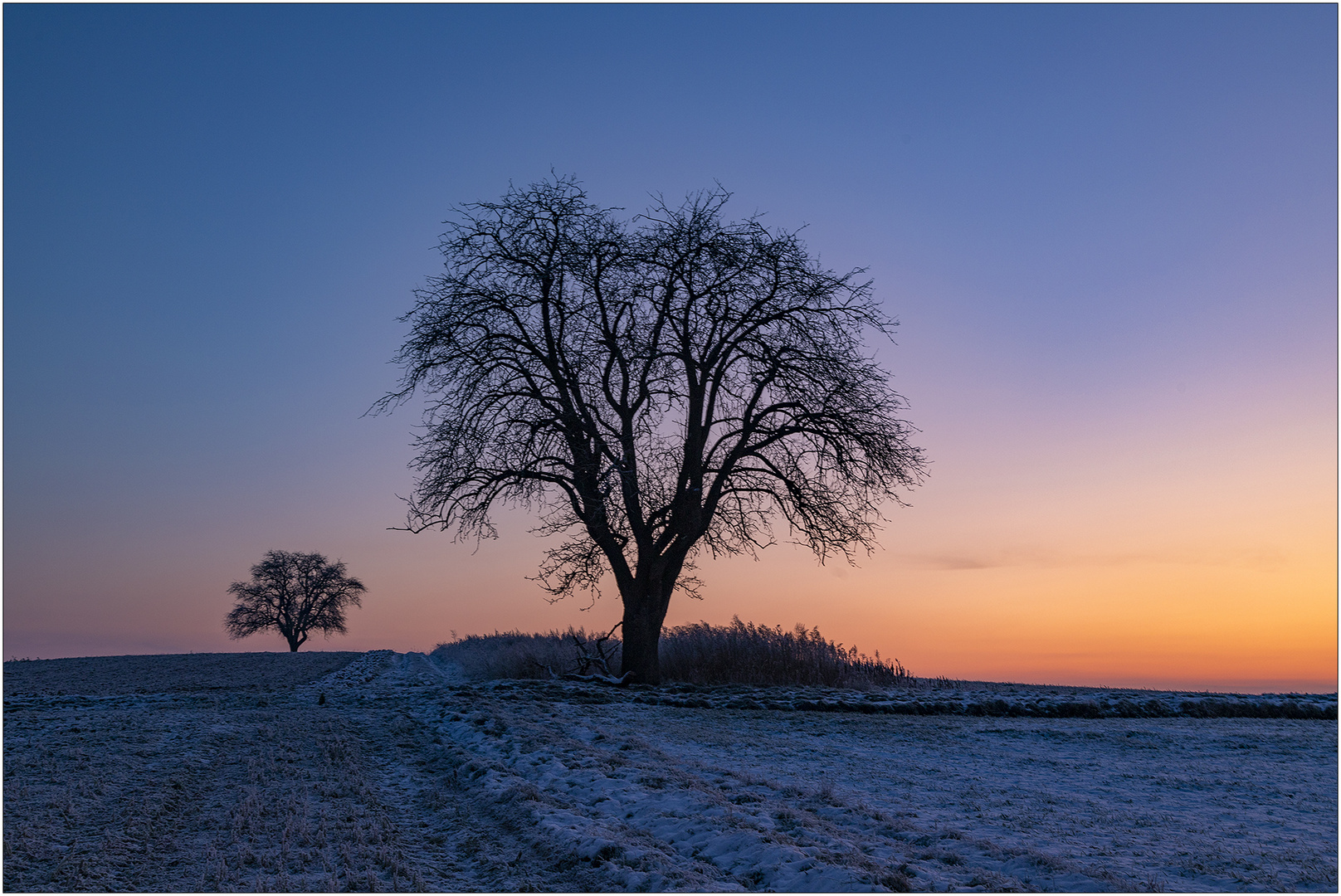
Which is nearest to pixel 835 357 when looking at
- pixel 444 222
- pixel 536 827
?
pixel 444 222

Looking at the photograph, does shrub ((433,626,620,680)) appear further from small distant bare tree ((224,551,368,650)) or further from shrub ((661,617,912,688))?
small distant bare tree ((224,551,368,650))

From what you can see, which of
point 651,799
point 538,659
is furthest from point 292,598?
point 651,799

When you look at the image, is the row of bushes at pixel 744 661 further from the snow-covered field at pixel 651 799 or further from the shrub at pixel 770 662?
the snow-covered field at pixel 651 799

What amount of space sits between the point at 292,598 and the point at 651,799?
172ft

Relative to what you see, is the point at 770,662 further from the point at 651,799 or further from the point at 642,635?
the point at 651,799

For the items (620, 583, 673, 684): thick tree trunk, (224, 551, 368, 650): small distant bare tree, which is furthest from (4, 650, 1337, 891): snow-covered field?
(224, 551, 368, 650): small distant bare tree

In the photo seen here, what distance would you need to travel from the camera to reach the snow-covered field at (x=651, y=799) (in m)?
4.43

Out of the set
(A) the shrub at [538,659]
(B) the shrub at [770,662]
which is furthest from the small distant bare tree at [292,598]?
(B) the shrub at [770,662]

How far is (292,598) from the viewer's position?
52188mm

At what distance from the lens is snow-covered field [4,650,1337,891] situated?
4430mm

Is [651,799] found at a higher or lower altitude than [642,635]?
lower

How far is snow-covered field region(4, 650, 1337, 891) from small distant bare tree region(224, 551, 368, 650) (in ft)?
140

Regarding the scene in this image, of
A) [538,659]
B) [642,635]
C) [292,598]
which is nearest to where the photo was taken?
[642,635]

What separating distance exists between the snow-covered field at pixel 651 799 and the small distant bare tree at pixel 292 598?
42782mm
